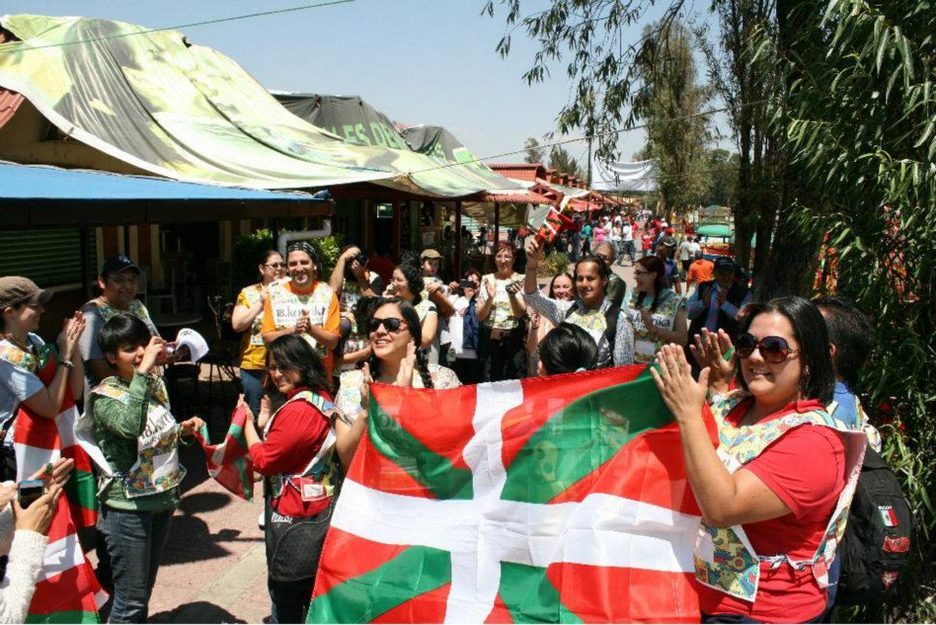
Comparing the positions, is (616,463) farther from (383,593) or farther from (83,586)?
(83,586)

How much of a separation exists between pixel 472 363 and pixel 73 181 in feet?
11.5

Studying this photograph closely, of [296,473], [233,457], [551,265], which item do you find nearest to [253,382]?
[233,457]

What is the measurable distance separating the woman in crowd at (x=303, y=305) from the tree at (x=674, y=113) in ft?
13.8

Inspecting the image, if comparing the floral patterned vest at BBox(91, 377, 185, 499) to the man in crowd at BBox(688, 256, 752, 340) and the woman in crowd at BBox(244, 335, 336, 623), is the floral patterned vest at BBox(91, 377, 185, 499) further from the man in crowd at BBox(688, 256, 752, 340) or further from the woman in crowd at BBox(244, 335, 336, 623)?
the man in crowd at BBox(688, 256, 752, 340)

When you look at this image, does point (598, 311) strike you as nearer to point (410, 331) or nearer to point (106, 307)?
point (410, 331)

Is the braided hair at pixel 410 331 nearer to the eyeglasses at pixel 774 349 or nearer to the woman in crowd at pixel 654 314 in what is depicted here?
the eyeglasses at pixel 774 349

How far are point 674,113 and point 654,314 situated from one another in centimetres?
794

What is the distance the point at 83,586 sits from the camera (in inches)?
122

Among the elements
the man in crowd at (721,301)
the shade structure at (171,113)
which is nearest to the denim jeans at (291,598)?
the shade structure at (171,113)

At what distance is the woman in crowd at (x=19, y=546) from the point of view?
2377mm

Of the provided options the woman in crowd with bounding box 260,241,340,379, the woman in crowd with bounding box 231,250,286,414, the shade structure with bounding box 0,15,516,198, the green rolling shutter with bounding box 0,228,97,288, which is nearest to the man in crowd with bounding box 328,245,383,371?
the woman in crowd with bounding box 260,241,340,379

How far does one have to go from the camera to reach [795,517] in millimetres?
2291

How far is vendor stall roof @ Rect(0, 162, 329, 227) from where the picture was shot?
453 cm

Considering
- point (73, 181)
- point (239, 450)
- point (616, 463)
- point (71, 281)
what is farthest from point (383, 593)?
point (71, 281)
